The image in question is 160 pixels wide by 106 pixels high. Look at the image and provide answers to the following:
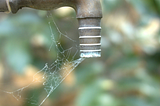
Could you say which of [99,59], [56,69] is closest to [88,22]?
[56,69]

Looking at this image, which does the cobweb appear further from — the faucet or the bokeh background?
the faucet

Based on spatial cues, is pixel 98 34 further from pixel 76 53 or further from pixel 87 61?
pixel 87 61

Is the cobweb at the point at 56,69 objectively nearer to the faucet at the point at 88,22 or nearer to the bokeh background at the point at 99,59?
the bokeh background at the point at 99,59

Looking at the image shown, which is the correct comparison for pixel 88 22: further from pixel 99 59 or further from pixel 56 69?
pixel 99 59

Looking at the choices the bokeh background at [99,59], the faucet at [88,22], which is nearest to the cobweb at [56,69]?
the bokeh background at [99,59]

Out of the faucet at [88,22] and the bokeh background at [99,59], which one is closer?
the faucet at [88,22]

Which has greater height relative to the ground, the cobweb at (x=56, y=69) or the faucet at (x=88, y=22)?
the faucet at (x=88, y=22)

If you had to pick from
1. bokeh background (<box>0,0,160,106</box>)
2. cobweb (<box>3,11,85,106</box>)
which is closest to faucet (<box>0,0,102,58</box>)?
cobweb (<box>3,11,85,106</box>)

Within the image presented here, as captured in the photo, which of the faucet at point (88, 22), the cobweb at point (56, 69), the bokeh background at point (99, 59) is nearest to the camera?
the faucet at point (88, 22)

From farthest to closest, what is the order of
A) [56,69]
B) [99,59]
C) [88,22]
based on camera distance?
1. [99,59]
2. [56,69]
3. [88,22]
